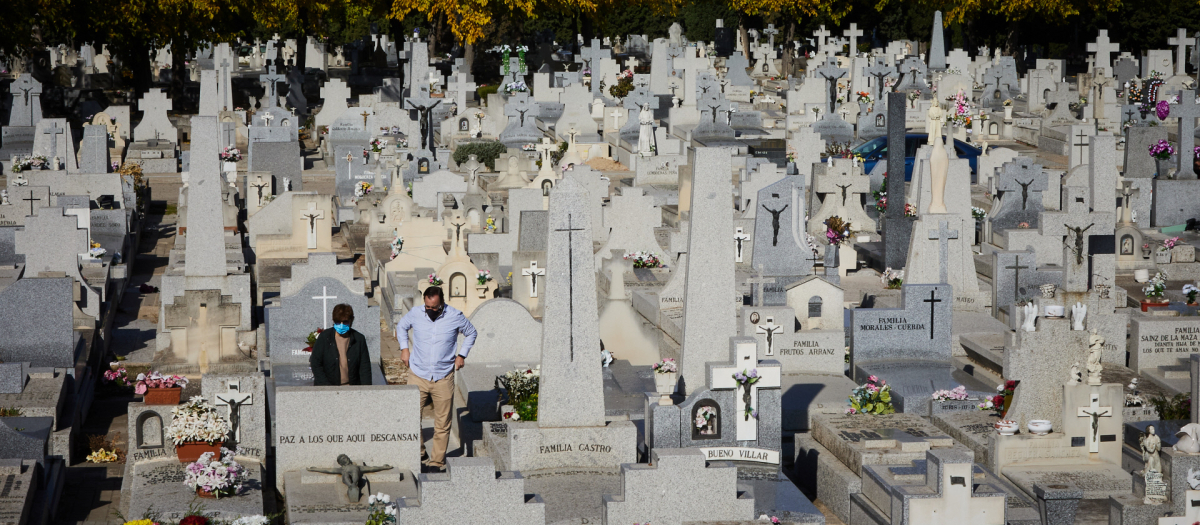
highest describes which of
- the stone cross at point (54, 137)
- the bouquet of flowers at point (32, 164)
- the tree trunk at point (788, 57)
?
the tree trunk at point (788, 57)

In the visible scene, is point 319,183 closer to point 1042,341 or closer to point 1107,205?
point 1107,205

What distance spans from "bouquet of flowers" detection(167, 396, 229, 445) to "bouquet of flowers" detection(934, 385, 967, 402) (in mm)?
5536

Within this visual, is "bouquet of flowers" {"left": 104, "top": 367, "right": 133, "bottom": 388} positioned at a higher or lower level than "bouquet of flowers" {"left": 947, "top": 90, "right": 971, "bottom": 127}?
lower

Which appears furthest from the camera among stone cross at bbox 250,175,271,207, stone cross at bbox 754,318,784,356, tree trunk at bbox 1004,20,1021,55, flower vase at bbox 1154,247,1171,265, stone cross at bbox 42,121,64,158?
tree trunk at bbox 1004,20,1021,55

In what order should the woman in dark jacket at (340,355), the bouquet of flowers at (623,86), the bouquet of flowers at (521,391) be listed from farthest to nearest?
the bouquet of flowers at (623,86)
the bouquet of flowers at (521,391)
the woman in dark jacket at (340,355)

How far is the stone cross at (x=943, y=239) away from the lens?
16016 millimetres

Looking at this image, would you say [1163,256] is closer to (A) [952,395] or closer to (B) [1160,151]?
(B) [1160,151]

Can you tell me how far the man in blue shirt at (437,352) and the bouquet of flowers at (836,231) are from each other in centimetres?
904

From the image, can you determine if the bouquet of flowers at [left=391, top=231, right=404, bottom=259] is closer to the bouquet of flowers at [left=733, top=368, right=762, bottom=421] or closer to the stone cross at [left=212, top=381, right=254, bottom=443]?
the stone cross at [left=212, top=381, right=254, bottom=443]

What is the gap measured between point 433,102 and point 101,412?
54.4 ft

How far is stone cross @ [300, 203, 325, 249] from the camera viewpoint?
19219mm

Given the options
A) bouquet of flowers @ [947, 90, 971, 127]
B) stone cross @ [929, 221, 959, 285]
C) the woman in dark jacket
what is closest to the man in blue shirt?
the woman in dark jacket

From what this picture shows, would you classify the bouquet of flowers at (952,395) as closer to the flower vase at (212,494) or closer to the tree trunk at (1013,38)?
the flower vase at (212,494)

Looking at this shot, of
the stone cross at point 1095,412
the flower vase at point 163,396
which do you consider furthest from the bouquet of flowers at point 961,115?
the flower vase at point 163,396
